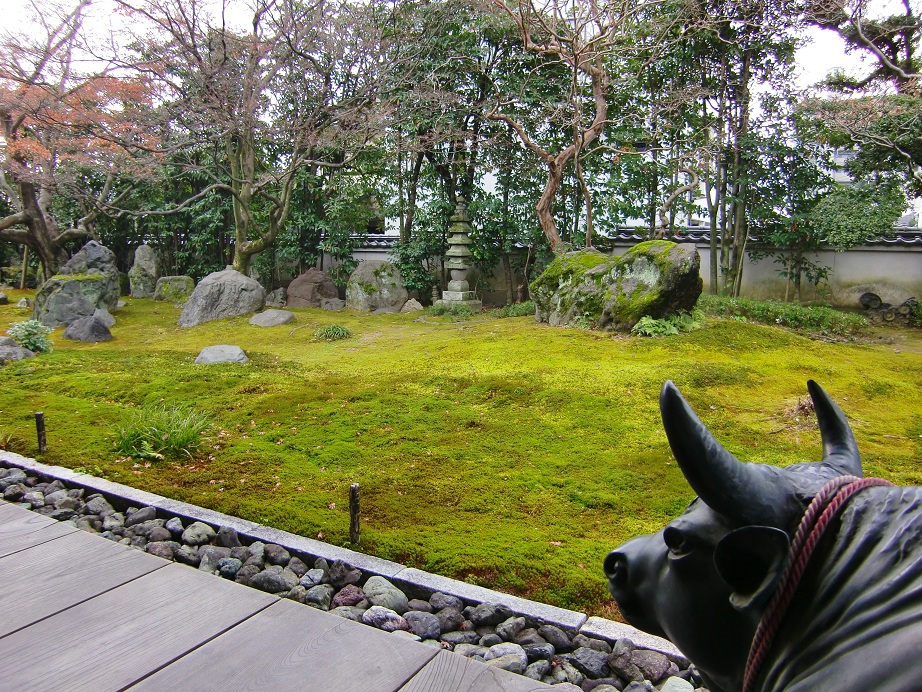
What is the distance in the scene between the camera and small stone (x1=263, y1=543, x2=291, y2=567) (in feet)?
8.98

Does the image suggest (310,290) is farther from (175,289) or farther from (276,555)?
(276,555)

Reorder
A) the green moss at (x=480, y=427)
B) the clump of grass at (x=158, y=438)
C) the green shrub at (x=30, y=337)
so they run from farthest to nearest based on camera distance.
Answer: the green shrub at (x=30, y=337) → the clump of grass at (x=158, y=438) → the green moss at (x=480, y=427)

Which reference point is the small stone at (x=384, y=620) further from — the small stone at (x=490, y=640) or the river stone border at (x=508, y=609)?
the small stone at (x=490, y=640)

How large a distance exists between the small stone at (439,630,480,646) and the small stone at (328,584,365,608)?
0.41m

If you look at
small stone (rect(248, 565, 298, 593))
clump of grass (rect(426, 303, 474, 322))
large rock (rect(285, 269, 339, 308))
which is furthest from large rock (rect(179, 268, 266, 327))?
small stone (rect(248, 565, 298, 593))

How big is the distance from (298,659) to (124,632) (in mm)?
631

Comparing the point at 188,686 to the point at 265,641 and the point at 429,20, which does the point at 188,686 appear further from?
the point at 429,20

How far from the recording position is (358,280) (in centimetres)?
1176

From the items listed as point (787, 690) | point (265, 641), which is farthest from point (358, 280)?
point (787, 690)

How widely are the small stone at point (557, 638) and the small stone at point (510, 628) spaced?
3.1 inches

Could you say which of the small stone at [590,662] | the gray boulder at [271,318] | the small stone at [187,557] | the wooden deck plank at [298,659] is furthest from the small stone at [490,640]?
the gray boulder at [271,318]

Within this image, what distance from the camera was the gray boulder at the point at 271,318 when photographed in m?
9.84

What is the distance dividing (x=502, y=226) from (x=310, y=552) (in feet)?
31.1

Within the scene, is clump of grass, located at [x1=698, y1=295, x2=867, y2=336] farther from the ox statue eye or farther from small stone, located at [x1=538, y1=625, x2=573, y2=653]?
the ox statue eye
